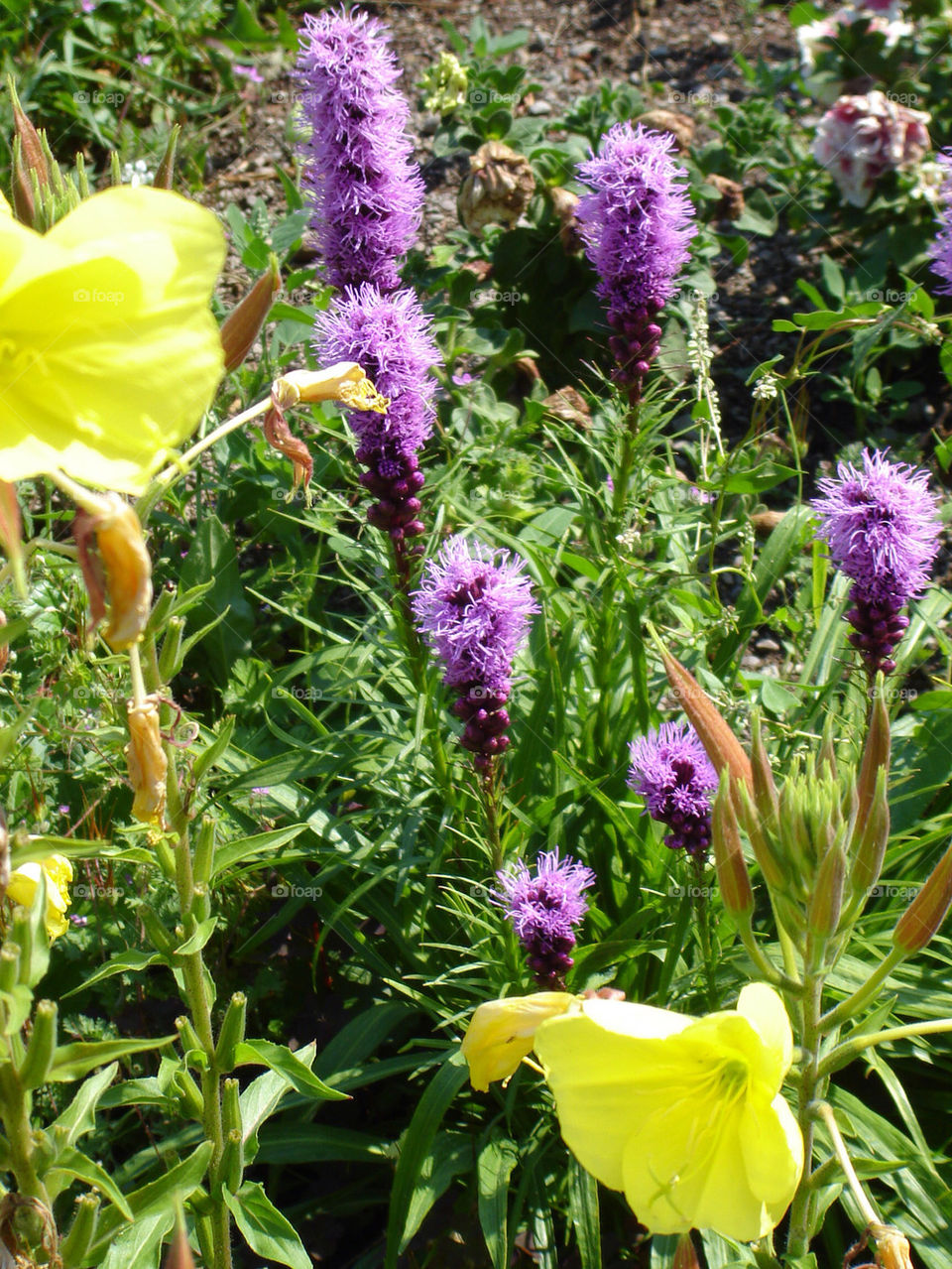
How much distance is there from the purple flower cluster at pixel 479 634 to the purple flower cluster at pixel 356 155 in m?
0.78

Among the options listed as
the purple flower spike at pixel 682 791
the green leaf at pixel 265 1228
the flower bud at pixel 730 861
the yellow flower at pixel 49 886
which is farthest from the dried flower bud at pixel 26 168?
the green leaf at pixel 265 1228

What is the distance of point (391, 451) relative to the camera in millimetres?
2102

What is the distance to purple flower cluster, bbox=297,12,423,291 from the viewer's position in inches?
87.5

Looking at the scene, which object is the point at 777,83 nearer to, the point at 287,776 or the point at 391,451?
the point at 391,451

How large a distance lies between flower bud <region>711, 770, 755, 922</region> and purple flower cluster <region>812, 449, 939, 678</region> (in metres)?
0.97

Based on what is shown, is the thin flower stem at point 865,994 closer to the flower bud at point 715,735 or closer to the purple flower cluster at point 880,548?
the flower bud at point 715,735

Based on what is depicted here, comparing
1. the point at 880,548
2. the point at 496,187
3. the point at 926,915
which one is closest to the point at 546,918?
the point at 926,915

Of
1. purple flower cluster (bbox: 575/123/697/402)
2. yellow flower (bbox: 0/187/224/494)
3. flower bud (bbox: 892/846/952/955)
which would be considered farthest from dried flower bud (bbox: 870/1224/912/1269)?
purple flower cluster (bbox: 575/123/697/402)

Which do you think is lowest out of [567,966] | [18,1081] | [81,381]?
[567,966]

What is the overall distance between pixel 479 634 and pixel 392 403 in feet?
1.71

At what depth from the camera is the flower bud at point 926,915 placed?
3.76 ft

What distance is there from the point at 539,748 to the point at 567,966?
0.68 meters

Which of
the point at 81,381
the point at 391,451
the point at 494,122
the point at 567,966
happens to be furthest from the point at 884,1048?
the point at 494,122

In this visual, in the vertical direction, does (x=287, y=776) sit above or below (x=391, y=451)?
below
